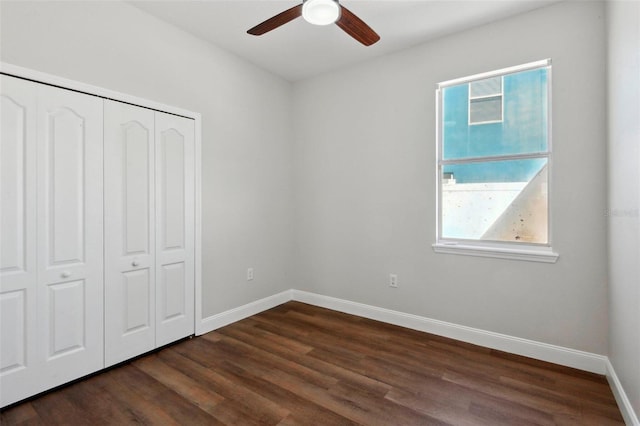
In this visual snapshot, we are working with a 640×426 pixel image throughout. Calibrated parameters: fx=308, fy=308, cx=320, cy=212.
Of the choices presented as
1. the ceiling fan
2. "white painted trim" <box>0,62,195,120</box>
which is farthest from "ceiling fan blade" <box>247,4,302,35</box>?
"white painted trim" <box>0,62,195,120</box>

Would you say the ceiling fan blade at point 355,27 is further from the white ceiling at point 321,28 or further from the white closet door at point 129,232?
the white closet door at point 129,232

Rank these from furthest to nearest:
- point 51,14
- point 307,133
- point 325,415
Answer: point 307,133 < point 51,14 < point 325,415

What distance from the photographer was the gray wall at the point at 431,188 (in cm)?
238

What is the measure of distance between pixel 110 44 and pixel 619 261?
3954mm

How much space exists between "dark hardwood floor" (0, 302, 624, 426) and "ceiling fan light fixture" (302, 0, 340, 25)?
2.46 meters

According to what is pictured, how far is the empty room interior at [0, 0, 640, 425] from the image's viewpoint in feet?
6.48

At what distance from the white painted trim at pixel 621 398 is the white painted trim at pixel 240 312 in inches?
123

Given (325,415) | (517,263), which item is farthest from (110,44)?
(517,263)

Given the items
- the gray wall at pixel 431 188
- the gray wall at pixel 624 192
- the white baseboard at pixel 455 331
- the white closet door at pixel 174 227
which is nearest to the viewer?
the gray wall at pixel 624 192

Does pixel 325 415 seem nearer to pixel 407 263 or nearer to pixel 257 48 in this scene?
pixel 407 263

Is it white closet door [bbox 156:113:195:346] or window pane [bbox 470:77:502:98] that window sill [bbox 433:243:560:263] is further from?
white closet door [bbox 156:113:195:346]

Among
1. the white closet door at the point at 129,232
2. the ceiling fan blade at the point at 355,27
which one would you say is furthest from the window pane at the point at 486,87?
the white closet door at the point at 129,232

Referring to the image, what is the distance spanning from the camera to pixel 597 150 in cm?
233

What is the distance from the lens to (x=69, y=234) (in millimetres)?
2207
